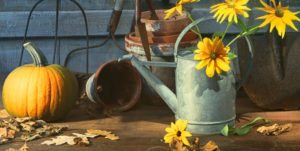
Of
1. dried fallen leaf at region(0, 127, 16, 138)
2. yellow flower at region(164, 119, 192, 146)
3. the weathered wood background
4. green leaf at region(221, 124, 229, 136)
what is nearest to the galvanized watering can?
green leaf at region(221, 124, 229, 136)

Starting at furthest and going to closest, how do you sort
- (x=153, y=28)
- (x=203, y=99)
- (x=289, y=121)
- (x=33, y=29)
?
(x=33, y=29) → (x=153, y=28) → (x=289, y=121) → (x=203, y=99)

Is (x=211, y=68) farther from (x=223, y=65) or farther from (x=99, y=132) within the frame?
(x=99, y=132)

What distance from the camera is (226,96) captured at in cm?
136

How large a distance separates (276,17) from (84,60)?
3.39 feet

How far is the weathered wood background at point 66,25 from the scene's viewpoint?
204cm

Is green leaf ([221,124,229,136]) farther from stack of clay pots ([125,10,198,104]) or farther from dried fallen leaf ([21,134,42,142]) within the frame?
dried fallen leaf ([21,134,42,142])

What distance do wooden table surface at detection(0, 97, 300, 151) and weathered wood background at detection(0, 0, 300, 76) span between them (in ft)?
1.59

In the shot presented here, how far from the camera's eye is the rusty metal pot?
156 centimetres

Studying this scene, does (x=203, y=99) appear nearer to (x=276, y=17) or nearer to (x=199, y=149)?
(x=199, y=149)

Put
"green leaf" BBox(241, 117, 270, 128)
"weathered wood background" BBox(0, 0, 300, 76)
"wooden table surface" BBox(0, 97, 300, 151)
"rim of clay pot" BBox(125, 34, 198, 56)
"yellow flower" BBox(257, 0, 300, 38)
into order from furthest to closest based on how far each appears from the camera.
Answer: "weathered wood background" BBox(0, 0, 300, 76) < "rim of clay pot" BBox(125, 34, 198, 56) < "green leaf" BBox(241, 117, 270, 128) < "wooden table surface" BBox(0, 97, 300, 151) < "yellow flower" BBox(257, 0, 300, 38)

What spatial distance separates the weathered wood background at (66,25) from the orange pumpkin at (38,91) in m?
0.56

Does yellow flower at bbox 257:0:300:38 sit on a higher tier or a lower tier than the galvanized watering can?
higher

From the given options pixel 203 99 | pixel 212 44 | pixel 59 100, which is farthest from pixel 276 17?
pixel 59 100

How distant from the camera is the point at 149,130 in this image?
1.44 meters
